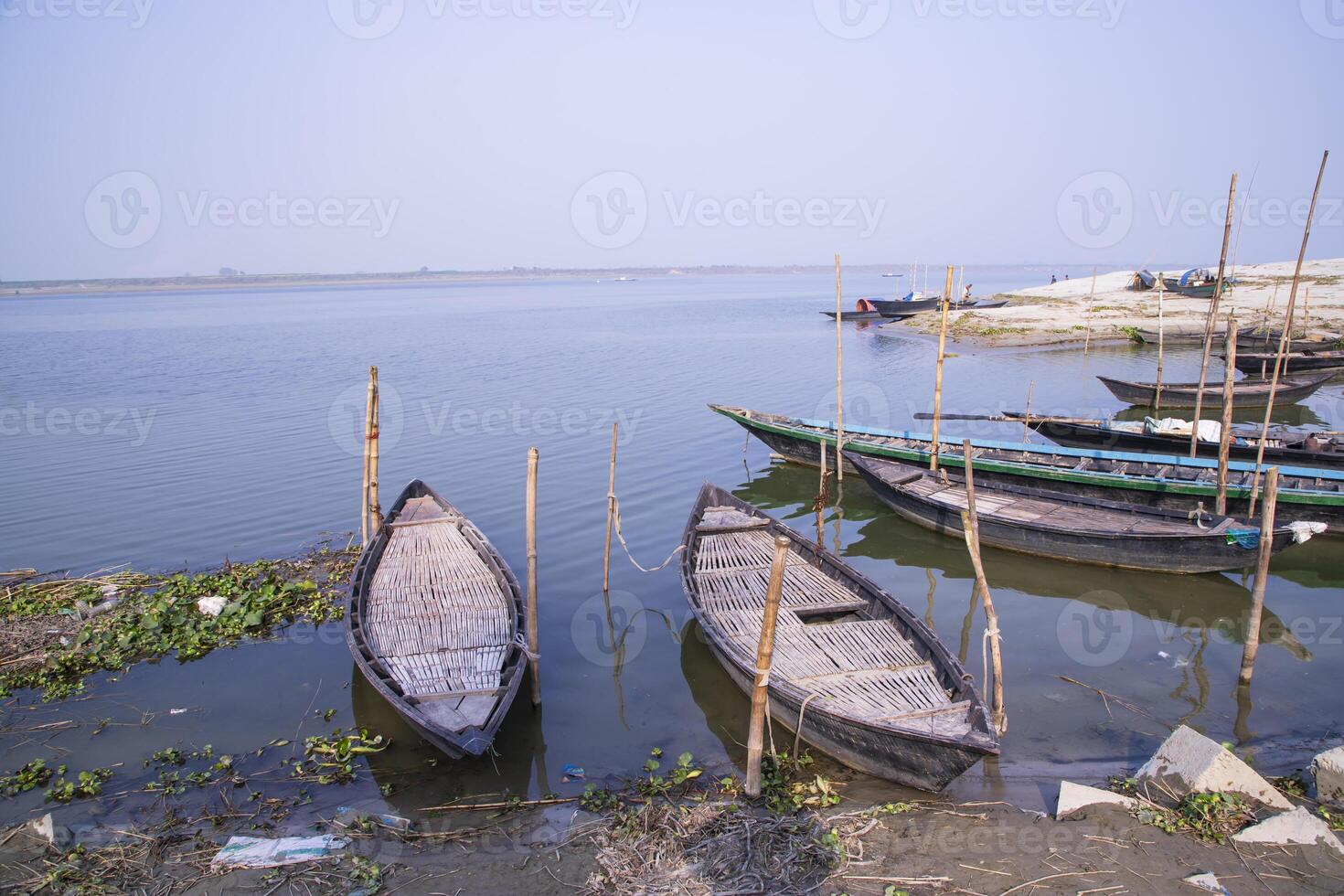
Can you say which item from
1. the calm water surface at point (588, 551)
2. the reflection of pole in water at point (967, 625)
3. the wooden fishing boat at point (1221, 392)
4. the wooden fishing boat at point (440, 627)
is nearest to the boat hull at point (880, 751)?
the calm water surface at point (588, 551)

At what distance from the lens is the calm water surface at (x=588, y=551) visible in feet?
24.4

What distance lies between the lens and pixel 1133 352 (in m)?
33.2

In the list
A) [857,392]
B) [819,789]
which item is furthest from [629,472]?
[857,392]

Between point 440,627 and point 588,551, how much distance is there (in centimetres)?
408

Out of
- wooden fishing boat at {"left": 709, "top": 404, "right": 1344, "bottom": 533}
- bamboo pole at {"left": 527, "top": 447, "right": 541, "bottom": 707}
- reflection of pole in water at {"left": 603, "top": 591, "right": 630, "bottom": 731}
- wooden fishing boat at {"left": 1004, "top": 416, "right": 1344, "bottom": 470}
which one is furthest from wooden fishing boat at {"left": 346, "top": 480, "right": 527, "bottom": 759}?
wooden fishing boat at {"left": 1004, "top": 416, "right": 1344, "bottom": 470}

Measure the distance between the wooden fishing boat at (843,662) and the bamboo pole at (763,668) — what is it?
0.71 m

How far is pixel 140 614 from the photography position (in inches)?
380

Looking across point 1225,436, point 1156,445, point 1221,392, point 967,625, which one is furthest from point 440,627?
point 1221,392

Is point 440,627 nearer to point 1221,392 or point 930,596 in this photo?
point 930,596

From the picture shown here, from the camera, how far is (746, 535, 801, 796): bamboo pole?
5520mm

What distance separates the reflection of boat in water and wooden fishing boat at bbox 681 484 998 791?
79.4 inches

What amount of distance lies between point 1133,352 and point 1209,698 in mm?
29573

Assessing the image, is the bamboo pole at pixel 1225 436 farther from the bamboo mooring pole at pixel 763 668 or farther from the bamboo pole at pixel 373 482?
the bamboo pole at pixel 373 482

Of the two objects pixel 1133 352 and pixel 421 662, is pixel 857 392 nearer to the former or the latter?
pixel 1133 352
